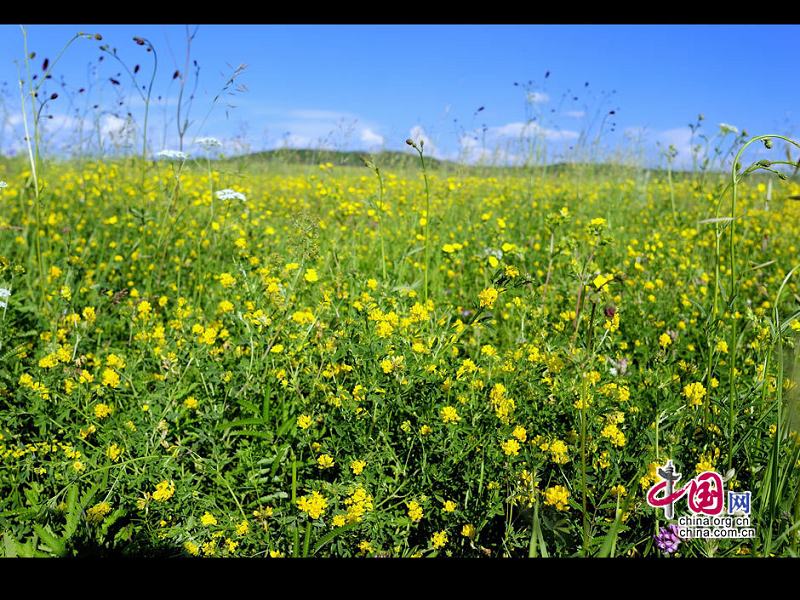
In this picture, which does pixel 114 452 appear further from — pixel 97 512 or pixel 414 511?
pixel 414 511

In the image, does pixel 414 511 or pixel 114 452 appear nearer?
pixel 414 511

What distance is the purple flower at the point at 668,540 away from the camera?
1478mm

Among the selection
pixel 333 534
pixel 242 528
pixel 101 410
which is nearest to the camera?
pixel 333 534

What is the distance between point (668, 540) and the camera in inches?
58.7

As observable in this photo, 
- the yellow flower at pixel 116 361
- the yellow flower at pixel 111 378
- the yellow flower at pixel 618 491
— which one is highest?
the yellow flower at pixel 116 361

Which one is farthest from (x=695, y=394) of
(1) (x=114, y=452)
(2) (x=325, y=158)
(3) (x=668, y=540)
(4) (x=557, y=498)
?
(2) (x=325, y=158)

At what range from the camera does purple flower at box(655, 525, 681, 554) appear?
148 cm

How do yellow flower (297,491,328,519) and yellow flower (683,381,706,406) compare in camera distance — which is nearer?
yellow flower (297,491,328,519)

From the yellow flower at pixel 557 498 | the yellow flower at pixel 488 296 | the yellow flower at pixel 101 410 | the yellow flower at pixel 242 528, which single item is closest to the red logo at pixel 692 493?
the yellow flower at pixel 557 498

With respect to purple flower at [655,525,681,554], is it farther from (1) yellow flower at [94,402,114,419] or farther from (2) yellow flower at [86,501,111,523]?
(1) yellow flower at [94,402,114,419]

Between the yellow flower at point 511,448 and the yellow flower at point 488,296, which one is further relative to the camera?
the yellow flower at point 488,296

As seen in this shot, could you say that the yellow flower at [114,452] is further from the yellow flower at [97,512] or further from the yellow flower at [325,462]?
the yellow flower at [325,462]

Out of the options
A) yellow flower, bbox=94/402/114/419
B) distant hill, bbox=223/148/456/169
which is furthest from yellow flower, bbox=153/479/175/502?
distant hill, bbox=223/148/456/169
